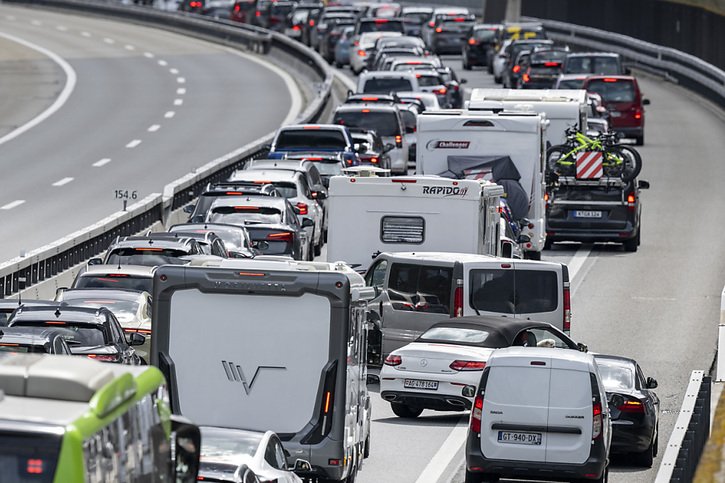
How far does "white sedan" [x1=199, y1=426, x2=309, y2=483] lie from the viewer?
12.8m

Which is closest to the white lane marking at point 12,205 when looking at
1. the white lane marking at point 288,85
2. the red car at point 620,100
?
the white lane marking at point 288,85

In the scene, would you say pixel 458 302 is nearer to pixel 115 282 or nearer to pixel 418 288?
pixel 418 288

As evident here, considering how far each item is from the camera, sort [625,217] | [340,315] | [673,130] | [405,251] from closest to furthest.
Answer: [340,315]
[405,251]
[625,217]
[673,130]

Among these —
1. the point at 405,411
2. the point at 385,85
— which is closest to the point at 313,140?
the point at 385,85

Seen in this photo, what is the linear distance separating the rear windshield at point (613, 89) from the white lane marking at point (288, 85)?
871 cm

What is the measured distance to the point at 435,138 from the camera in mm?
31453

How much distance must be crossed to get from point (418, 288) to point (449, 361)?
2.76 m

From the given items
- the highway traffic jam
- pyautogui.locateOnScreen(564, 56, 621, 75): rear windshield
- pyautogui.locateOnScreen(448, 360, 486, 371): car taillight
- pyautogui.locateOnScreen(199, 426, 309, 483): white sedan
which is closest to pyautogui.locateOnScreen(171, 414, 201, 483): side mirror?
the highway traffic jam

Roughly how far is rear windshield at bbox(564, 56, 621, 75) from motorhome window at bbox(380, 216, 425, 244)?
33.0 meters

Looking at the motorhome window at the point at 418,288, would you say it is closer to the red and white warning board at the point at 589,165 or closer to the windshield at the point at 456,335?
the windshield at the point at 456,335

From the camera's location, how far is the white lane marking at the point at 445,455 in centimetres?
1850

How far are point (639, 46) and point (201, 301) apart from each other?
57.7 meters

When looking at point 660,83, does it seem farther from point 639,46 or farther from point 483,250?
point 483,250

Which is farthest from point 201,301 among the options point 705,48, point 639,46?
point 639,46
